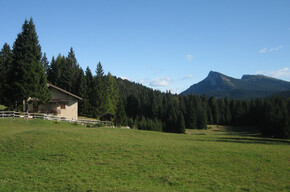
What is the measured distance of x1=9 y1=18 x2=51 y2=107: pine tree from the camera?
37844mm

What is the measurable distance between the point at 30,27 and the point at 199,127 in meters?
78.0

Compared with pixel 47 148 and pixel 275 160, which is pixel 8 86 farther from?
pixel 275 160

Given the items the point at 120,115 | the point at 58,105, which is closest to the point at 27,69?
the point at 58,105

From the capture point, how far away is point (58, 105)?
46.1 m

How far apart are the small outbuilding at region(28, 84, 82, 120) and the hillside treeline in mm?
3485

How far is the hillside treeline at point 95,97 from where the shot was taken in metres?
38.8

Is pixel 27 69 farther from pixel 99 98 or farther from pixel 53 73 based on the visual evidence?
pixel 53 73

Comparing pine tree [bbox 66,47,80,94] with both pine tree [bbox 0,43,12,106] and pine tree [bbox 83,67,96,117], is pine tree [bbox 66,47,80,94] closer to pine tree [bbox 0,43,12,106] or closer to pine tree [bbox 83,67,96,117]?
pine tree [bbox 83,67,96,117]

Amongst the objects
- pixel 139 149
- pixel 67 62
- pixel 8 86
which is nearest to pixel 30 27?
pixel 8 86

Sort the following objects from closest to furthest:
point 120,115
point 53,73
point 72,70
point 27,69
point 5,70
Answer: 1. point 27,69
2. point 120,115
3. point 5,70
4. point 72,70
5. point 53,73

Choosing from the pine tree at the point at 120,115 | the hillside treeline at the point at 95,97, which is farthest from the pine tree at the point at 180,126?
the pine tree at the point at 120,115

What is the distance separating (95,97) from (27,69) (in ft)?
97.6

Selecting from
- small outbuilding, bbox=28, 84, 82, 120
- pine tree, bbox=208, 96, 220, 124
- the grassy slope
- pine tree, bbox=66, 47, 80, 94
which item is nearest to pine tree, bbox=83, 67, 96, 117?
pine tree, bbox=66, 47, 80, 94

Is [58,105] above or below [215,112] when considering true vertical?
above
